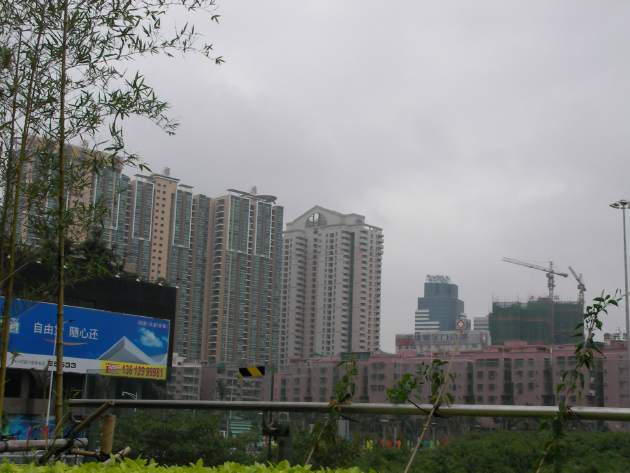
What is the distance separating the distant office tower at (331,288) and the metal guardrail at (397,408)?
6358cm

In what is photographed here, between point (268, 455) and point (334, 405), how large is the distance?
49 centimetres

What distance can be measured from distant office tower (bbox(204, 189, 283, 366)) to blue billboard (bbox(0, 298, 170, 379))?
19.9 metres

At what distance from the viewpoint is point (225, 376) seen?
41.3 metres

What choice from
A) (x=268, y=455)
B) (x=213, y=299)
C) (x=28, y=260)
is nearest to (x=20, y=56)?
(x=28, y=260)

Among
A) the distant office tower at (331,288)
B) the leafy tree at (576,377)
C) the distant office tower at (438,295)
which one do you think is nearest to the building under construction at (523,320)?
the distant office tower at (331,288)

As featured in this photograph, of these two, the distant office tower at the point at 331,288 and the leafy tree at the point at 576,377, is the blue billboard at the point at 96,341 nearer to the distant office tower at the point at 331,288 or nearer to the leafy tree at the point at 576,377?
the leafy tree at the point at 576,377

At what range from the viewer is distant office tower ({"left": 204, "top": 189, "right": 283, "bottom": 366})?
56594 millimetres

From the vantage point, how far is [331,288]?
6919 cm

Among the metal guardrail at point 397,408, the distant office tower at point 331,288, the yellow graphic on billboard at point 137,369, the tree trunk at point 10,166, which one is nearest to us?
the metal guardrail at point 397,408

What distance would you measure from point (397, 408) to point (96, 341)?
31.9m

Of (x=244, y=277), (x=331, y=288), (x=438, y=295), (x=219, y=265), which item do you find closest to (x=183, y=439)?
(x=219, y=265)

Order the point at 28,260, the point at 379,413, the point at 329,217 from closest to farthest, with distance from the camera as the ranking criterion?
1. the point at 379,413
2. the point at 28,260
3. the point at 329,217

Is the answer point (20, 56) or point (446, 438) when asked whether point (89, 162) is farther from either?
point (446, 438)

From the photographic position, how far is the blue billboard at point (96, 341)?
30734mm
